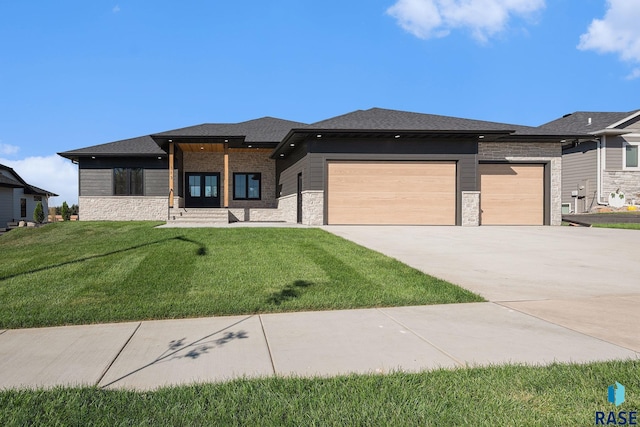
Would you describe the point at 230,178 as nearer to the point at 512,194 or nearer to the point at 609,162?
the point at 512,194

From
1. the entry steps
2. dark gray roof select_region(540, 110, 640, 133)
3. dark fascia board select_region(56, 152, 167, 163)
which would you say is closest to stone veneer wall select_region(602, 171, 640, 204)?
dark gray roof select_region(540, 110, 640, 133)

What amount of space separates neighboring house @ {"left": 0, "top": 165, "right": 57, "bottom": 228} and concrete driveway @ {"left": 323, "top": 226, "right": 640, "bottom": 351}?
106ft

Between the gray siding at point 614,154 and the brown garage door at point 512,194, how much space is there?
982cm

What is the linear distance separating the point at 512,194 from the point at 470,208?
2879 millimetres

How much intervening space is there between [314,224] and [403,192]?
4089 millimetres

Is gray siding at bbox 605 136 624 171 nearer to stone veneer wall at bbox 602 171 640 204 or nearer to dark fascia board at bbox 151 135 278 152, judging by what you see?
stone veneer wall at bbox 602 171 640 204

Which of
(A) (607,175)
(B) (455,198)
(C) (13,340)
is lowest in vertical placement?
(C) (13,340)

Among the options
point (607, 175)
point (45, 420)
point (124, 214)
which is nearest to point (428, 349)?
point (45, 420)

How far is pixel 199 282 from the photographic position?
6.20 metres

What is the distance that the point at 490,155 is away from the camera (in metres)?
17.6

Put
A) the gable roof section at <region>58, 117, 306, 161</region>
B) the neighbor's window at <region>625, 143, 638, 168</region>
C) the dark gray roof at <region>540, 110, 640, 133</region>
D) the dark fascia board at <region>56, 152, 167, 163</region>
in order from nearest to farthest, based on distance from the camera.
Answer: the gable roof section at <region>58, 117, 306, 161</region>
the dark fascia board at <region>56, 152, 167, 163</region>
the neighbor's window at <region>625, 143, 638, 168</region>
the dark gray roof at <region>540, 110, 640, 133</region>

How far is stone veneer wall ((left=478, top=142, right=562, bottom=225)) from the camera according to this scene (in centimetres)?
1756

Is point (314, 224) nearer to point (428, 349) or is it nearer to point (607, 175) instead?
point (428, 349)

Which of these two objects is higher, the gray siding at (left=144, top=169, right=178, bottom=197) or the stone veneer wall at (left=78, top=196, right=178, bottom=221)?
the gray siding at (left=144, top=169, right=178, bottom=197)
